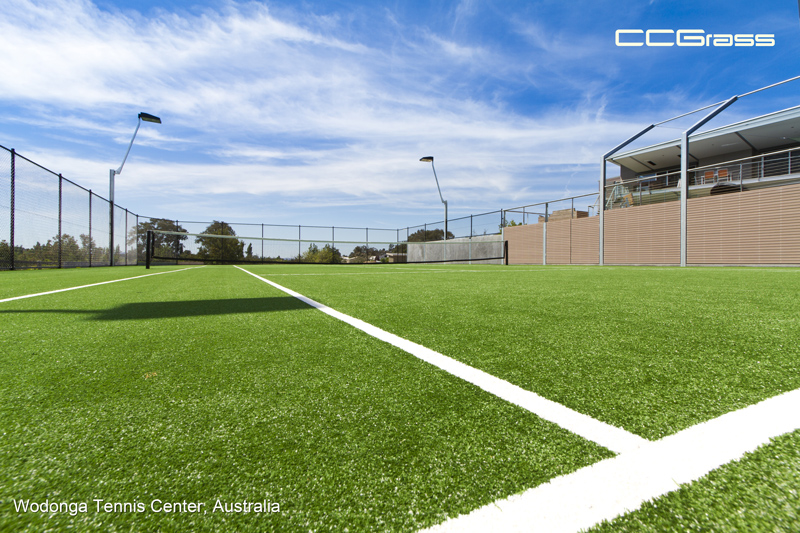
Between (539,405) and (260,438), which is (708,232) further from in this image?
(260,438)

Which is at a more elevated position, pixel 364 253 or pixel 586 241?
pixel 586 241

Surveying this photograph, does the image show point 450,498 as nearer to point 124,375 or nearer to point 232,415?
point 232,415

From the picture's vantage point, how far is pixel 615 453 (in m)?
0.85

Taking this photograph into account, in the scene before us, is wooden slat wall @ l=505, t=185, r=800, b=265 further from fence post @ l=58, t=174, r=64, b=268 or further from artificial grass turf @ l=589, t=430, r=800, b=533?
fence post @ l=58, t=174, r=64, b=268

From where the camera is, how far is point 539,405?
3.63 ft

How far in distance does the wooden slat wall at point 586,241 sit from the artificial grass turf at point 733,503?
64.2 feet

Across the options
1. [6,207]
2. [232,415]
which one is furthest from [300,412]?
[6,207]

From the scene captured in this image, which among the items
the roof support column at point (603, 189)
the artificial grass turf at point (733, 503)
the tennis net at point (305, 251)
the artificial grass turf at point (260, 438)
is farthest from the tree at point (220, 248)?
the artificial grass turf at point (733, 503)

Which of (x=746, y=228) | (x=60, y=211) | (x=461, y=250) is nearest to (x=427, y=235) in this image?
(x=461, y=250)

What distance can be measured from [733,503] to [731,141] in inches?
1112

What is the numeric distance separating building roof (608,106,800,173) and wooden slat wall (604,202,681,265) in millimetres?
6341

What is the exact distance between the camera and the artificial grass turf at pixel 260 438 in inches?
27.6

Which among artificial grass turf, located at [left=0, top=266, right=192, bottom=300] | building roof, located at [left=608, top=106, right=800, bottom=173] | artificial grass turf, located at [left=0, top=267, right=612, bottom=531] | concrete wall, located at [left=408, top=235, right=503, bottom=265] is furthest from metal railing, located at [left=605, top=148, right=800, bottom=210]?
artificial grass turf, located at [left=0, top=266, right=192, bottom=300]

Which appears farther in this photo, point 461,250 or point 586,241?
point 461,250
